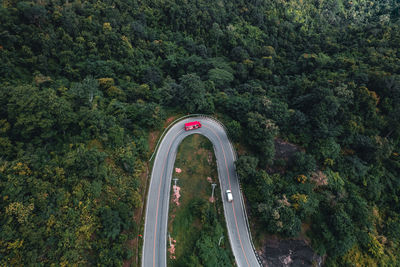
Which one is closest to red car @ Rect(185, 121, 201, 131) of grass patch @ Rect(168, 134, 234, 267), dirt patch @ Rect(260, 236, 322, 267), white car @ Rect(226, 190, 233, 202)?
grass patch @ Rect(168, 134, 234, 267)

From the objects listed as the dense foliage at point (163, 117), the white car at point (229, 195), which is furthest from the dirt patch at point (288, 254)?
the white car at point (229, 195)

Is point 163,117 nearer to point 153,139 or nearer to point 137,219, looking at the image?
point 153,139

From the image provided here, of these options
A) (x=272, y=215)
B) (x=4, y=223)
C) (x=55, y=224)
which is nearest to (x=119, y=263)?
(x=55, y=224)

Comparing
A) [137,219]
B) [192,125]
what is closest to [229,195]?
[137,219]

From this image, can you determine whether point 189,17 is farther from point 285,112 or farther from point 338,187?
point 338,187

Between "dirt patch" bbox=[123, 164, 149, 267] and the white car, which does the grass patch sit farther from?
"dirt patch" bbox=[123, 164, 149, 267]
